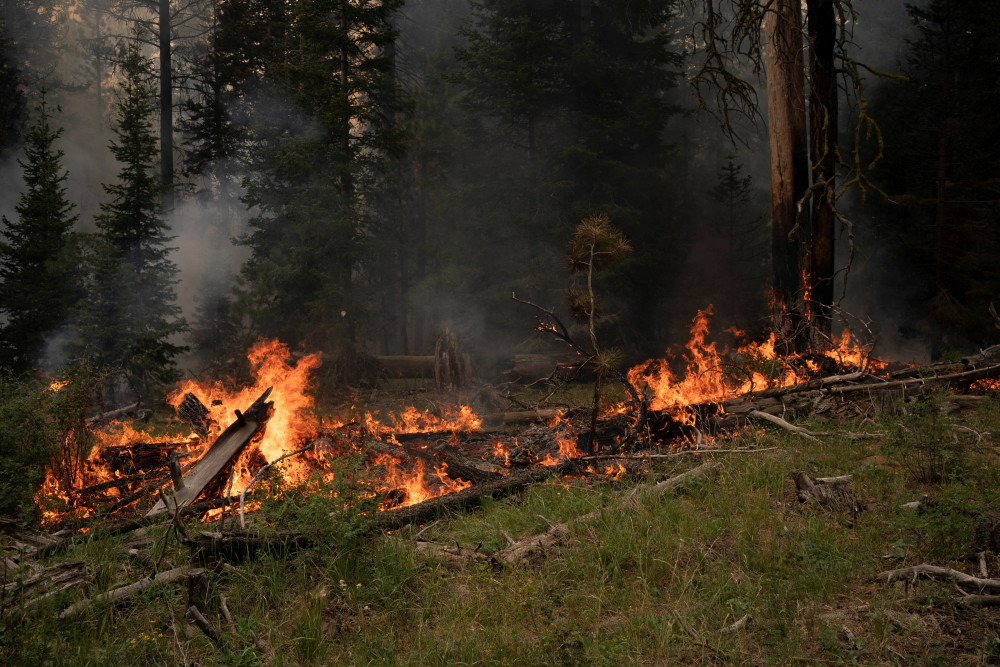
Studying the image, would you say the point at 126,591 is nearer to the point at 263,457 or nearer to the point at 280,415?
the point at 263,457

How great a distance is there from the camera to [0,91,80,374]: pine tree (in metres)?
14.4

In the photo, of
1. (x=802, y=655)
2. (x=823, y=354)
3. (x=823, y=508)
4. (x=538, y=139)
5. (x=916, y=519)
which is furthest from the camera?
(x=538, y=139)

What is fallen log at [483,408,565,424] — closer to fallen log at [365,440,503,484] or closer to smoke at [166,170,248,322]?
fallen log at [365,440,503,484]

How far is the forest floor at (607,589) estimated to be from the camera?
10.3 ft

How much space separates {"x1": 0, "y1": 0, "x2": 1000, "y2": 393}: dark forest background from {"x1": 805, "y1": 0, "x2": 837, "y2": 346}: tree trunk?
2657 mm

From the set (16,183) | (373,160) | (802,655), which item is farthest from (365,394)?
(16,183)

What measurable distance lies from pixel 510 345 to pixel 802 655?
53.6ft

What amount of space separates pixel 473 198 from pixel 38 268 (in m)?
11.6

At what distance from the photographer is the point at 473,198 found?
18922 millimetres

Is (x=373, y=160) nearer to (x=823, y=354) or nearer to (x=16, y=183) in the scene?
(x=823, y=354)

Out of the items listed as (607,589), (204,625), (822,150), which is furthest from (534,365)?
(204,625)

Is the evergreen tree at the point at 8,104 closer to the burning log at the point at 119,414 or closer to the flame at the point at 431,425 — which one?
the burning log at the point at 119,414

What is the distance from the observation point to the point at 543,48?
17.5 metres

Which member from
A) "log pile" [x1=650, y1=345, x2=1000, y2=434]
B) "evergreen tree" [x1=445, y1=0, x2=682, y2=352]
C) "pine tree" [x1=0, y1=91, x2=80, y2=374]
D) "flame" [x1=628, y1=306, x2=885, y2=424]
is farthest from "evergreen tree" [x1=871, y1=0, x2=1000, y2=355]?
"pine tree" [x1=0, y1=91, x2=80, y2=374]
